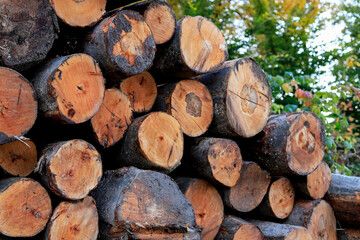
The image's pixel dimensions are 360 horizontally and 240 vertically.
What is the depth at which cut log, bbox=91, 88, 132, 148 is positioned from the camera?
5.75 ft

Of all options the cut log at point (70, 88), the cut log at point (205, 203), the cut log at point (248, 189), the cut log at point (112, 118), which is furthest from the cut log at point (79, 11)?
the cut log at point (248, 189)

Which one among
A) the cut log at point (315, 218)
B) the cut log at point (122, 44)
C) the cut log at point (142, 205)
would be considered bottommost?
the cut log at point (315, 218)

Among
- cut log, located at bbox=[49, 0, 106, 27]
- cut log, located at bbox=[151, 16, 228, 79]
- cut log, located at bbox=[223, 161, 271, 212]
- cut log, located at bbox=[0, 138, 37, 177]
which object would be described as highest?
cut log, located at bbox=[49, 0, 106, 27]

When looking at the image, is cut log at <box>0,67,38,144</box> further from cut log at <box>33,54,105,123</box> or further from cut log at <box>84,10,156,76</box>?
cut log at <box>84,10,156,76</box>

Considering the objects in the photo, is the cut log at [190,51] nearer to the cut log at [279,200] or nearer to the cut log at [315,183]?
the cut log at [279,200]

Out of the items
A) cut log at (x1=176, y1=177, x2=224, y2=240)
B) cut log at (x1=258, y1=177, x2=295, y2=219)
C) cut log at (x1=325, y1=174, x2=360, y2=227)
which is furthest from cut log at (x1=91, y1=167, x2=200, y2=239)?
cut log at (x1=325, y1=174, x2=360, y2=227)

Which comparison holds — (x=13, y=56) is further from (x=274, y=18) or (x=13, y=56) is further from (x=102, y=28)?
(x=274, y=18)

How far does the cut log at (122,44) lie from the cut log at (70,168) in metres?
0.40

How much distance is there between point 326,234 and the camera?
2557 mm

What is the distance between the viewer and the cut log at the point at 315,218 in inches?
96.0

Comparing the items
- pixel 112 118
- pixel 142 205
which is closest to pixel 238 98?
pixel 112 118

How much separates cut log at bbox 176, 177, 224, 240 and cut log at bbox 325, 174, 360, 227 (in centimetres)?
100

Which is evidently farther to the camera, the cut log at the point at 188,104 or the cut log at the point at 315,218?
the cut log at the point at 315,218

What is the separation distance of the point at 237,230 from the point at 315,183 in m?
0.78
